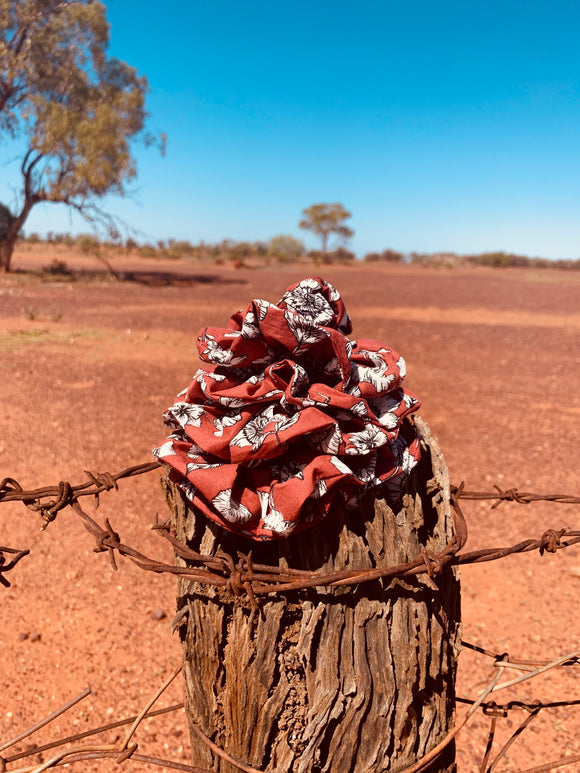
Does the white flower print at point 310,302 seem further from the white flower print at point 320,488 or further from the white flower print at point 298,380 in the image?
the white flower print at point 320,488

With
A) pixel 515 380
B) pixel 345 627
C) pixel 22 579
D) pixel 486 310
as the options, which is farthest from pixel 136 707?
pixel 486 310

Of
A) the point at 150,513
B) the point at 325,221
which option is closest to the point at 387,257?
the point at 325,221

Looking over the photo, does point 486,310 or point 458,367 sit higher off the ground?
point 486,310

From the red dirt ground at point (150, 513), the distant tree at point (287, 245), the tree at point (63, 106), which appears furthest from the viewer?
the distant tree at point (287, 245)

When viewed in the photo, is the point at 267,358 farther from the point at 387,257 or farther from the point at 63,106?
the point at 387,257

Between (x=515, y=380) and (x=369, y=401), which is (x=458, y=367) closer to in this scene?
(x=515, y=380)

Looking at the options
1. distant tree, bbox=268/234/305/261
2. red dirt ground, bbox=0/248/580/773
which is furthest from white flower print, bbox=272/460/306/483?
distant tree, bbox=268/234/305/261

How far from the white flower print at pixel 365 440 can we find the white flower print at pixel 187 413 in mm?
340

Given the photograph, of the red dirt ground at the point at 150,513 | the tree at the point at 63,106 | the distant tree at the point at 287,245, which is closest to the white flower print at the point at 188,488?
the red dirt ground at the point at 150,513

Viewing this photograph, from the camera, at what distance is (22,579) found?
3691 millimetres

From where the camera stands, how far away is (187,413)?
1.29m

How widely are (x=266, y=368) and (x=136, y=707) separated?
7.88ft

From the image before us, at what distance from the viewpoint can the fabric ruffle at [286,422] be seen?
1.16 metres

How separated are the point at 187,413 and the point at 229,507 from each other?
25 centimetres
